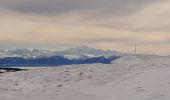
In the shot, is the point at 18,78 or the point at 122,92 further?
the point at 18,78

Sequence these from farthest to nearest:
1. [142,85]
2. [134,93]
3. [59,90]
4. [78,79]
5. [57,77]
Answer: [57,77] → [78,79] → [59,90] → [142,85] → [134,93]

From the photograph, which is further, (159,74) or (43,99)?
(159,74)

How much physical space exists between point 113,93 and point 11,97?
17.5 feet

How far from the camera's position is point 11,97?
22047 mm

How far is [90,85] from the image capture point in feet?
79.4

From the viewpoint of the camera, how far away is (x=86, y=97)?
69.1 ft

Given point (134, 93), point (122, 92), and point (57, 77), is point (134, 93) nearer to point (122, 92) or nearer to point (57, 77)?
point (122, 92)

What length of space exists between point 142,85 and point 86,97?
3.02 meters

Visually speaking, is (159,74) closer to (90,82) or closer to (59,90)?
(90,82)

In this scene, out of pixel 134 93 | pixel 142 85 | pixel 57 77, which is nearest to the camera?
pixel 134 93

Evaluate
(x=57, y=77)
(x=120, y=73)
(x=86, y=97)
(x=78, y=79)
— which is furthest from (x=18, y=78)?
(x=86, y=97)

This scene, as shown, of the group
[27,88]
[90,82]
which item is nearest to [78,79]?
[90,82]

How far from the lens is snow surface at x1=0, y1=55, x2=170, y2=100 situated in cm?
2041

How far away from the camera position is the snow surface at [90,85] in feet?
66.9
